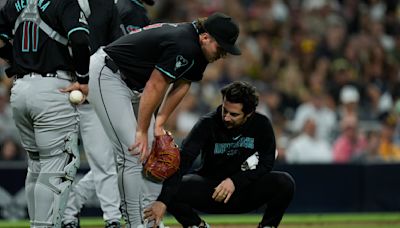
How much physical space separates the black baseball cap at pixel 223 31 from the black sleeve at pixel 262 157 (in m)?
1.07

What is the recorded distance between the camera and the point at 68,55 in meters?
6.36

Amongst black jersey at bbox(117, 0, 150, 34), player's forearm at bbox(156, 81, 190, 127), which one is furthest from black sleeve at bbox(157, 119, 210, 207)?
black jersey at bbox(117, 0, 150, 34)

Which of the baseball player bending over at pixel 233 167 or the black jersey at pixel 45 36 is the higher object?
the black jersey at pixel 45 36

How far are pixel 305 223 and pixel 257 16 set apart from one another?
22.8ft

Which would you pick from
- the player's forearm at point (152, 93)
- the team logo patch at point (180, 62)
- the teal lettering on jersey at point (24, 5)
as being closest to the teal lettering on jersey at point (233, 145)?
the player's forearm at point (152, 93)

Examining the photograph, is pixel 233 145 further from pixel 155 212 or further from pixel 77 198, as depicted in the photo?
pixel 77 198

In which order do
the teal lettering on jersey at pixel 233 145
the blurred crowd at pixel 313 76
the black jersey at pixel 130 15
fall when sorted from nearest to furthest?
the teal lettering on jersey at pixel 233 145
the black jersey at pixel 130 15
the blurred crowd at pixel 313 76

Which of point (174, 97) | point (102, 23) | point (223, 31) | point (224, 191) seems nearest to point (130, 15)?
point (102, 23)

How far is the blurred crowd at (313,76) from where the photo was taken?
1239cm

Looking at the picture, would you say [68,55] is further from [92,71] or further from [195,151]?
[195,151]

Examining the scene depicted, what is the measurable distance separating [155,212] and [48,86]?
127cm

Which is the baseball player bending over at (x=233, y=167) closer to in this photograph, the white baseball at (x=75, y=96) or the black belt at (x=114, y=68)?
the black belt at (x=114, y=68)

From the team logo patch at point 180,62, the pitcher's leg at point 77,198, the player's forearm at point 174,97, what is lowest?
the pitcher's leg at point 77,198

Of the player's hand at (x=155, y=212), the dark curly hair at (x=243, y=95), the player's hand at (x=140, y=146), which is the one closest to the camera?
the player's hand at (x=140, y=146)
